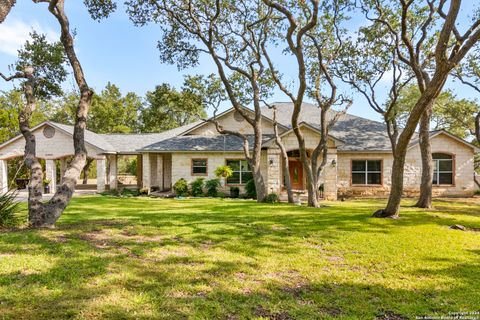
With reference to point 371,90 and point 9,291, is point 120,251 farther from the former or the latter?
point 371,90

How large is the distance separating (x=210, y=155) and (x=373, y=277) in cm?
1588

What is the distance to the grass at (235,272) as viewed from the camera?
3.42 m

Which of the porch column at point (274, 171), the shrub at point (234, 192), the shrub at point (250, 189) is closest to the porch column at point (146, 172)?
the shrub at point (234, 192)

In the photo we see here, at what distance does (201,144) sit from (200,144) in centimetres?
7

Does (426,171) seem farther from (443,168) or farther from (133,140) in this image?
(133,140)

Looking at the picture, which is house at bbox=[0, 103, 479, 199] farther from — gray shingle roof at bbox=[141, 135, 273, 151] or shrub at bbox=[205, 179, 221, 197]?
shrub at bbox=[205, 179, 221, 197]

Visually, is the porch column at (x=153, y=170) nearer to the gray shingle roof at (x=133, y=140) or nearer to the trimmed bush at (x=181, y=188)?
the gray shingle roof at (x=133, y=140)

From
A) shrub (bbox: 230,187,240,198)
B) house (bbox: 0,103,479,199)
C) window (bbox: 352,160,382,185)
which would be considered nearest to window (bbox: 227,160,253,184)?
house (bbox: 0,103,479,199)

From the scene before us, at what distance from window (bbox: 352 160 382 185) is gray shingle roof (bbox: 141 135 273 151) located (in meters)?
6.15

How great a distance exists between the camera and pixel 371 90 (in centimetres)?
1703

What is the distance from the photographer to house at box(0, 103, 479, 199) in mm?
18234

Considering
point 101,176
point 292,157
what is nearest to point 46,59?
point 101,176

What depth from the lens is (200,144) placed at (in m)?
20.4

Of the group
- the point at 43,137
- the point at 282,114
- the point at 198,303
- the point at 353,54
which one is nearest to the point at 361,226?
the point at 198,303
